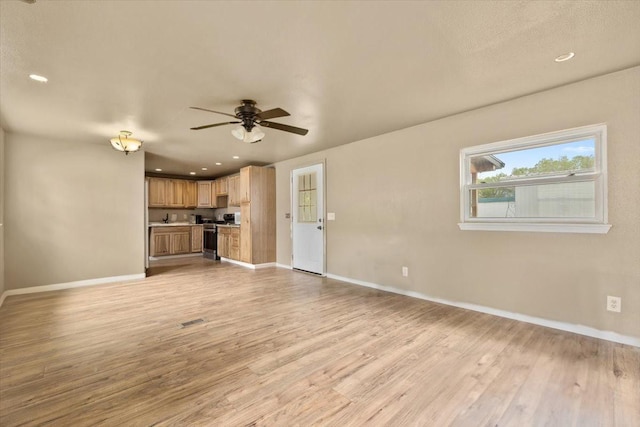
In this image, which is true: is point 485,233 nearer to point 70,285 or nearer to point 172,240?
point 70,285

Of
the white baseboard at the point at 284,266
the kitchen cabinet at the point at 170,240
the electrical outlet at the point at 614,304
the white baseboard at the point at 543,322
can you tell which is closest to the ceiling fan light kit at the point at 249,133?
the white baseboard at the point at 543,322

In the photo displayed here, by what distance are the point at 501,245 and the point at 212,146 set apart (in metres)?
4.67

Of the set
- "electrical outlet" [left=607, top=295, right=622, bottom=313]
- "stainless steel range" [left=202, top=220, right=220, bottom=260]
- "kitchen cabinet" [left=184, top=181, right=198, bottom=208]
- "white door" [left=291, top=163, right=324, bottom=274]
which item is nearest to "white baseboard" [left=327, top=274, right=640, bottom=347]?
"electrical outlet" [left=607, top=295, right=622, bottom=313]

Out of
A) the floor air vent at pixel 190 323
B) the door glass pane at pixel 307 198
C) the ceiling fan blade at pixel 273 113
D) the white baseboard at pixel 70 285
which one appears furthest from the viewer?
the door glass pane at pixel 307 198

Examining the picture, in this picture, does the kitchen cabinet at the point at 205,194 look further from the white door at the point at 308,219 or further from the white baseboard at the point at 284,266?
the white door at the point at 308,219

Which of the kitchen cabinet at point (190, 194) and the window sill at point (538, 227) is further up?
the kitchen cabinet at point (190, 194)

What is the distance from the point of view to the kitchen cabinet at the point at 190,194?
8477 mm

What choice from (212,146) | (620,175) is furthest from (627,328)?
(212,146)

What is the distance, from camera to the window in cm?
261

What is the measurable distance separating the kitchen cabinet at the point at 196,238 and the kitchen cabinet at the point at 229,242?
1291mm

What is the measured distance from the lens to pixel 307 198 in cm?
575

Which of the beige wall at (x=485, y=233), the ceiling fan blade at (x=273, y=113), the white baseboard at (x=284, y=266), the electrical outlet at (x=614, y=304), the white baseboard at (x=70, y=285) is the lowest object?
the white baseboard at (x=284, y=266)

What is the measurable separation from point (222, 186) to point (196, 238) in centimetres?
186

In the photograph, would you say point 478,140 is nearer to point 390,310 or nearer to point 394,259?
point 394,259
